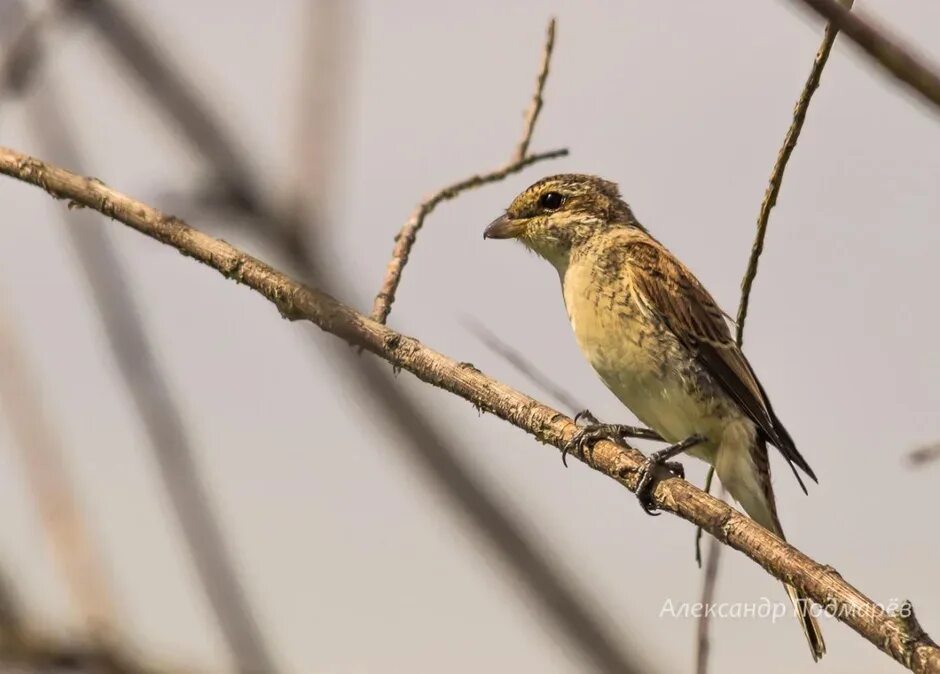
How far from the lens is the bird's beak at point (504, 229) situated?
7227mm

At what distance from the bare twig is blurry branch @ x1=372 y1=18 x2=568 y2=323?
1.16 meters

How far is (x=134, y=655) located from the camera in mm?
1046

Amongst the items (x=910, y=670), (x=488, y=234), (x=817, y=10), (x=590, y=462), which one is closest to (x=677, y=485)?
(x=590, y=462)

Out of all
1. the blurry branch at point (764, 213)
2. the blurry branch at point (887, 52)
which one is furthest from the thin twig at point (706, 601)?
the blurry branch at point (887, 52)

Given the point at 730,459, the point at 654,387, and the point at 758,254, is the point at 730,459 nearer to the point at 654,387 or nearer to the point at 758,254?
the point at 654,387

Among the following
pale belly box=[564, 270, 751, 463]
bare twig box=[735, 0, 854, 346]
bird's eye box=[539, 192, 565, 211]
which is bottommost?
bare twig box=[735, 0, 854, 346]

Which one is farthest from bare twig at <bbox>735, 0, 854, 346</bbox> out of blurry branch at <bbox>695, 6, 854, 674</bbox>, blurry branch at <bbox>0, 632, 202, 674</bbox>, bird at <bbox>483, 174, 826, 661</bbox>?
blurry branch at <bbox>0, 632, 202, 674</bbox>

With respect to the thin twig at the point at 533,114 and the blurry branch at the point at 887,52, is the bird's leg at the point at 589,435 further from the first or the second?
the blurry branch at the point at 887,52

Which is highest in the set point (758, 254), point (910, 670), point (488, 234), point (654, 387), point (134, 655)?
point (488, 234)

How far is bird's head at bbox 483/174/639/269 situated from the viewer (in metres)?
7.20

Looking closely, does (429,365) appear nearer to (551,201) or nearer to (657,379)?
(657,379)

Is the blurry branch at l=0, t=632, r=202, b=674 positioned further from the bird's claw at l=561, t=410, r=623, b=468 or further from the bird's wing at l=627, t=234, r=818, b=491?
the bird's wing at l=627, t=234, r=818, b=491

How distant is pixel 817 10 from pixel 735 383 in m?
5.46

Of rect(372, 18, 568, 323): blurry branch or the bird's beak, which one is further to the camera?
the bird's beak
